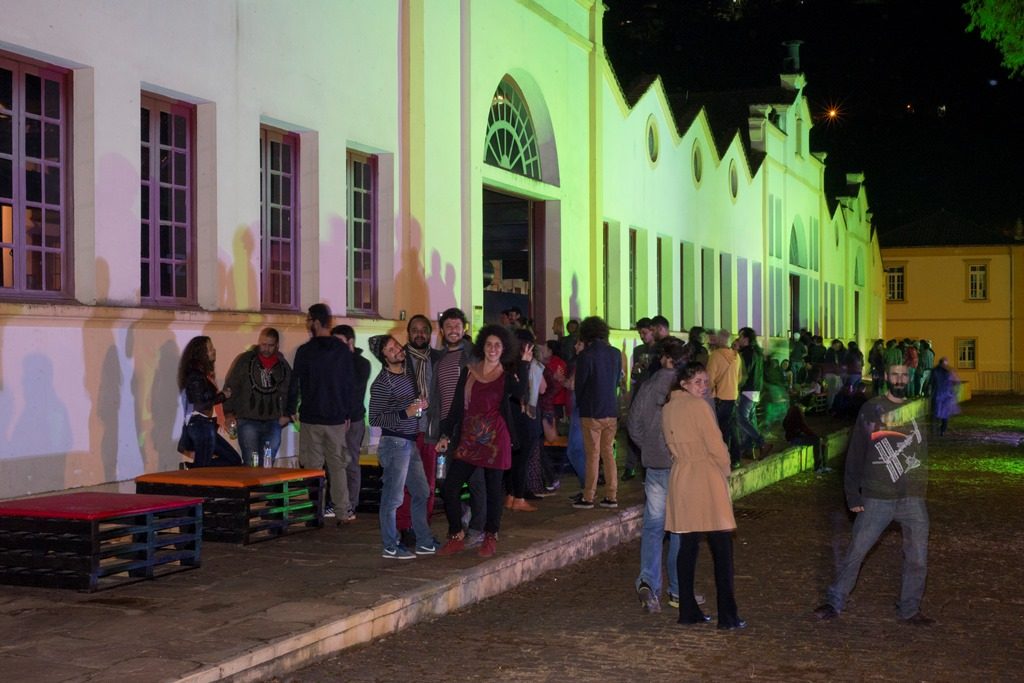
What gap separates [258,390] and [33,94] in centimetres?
307

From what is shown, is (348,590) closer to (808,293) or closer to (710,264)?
(710,264)

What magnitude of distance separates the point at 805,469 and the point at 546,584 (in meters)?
10.5

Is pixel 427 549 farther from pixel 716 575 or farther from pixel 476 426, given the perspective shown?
pixel 716 575

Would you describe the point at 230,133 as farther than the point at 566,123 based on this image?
No

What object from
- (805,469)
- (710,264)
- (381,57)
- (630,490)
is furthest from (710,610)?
(710,264)

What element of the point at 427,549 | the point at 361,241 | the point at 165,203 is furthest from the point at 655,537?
the point at 361,241

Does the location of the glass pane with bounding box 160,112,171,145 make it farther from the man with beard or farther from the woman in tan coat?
the woman in tan coat

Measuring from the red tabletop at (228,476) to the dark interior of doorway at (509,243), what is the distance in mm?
10670

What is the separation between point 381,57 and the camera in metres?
15.3

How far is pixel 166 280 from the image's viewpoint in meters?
12.1

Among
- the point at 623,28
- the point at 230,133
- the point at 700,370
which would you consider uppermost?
the point at 623,28

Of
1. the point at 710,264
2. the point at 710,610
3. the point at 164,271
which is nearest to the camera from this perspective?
the point at 710,610

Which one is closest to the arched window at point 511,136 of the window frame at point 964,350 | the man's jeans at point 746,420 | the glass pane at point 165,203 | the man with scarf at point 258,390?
the man's jeans at point 746,420

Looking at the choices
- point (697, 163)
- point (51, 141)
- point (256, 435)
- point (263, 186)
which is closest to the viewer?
point (51, 141)
